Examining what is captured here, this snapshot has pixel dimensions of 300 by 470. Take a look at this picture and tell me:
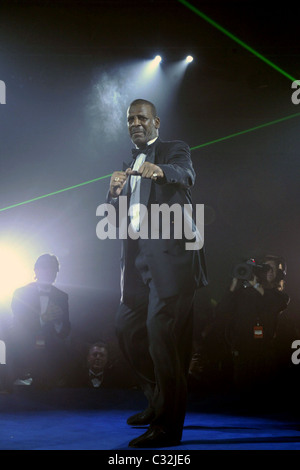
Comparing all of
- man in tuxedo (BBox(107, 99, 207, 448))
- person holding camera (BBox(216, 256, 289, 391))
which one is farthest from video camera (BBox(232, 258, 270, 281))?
man in tuxedo (BBox(107, 99, 207, 448))

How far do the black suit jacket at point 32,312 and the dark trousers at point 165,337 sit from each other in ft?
9.71

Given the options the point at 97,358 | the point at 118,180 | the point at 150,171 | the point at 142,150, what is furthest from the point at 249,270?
the point at 150,171

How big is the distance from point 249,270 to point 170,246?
3.29 meters

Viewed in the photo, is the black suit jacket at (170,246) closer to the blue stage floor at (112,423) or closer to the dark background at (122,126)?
the blue stage floor at (112,423)

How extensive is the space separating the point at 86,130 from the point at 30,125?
0.79 metres

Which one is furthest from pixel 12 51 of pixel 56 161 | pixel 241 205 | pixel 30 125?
pixel 241 205

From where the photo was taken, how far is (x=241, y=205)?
25.9 ft

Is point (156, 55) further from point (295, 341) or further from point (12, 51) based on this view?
point (295, 341)

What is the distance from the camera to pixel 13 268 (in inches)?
289

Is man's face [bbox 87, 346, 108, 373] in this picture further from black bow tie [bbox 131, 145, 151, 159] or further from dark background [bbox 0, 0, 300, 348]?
black bow tie [bbox 131, 145, 151, 159]

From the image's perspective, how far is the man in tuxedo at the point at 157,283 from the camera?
242 centimetres

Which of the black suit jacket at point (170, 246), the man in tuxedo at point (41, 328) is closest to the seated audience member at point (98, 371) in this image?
the man in tuxedo at point (41, 328)

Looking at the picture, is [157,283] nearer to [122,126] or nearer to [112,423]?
[112,423]

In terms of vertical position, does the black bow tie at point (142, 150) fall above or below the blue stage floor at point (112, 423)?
above
